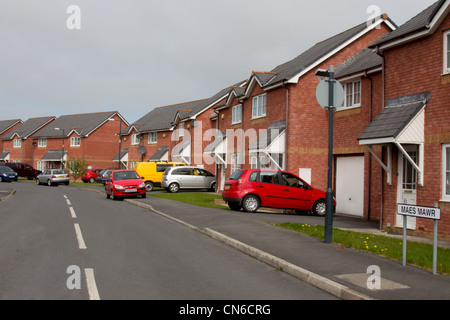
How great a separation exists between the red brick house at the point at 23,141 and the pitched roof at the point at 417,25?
66401 mm

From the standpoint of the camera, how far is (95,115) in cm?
6869

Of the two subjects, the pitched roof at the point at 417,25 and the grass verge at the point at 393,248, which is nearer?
the grass verge at the point at 393,248

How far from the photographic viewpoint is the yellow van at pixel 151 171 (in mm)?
33219

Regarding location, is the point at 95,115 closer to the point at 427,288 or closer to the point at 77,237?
the point at 77,237

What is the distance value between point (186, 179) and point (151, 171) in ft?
12.0

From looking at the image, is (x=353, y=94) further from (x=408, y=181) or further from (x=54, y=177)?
(x=54, y=177)

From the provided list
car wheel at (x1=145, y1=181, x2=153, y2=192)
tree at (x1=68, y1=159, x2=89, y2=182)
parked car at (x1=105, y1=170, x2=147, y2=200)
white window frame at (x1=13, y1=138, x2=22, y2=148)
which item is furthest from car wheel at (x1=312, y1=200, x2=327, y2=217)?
white window frame at (x1=13, y1=138, x2=22, y2=148)

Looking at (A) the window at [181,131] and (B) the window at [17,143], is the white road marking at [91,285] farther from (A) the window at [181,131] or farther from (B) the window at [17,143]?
(B) the window at [17,143]

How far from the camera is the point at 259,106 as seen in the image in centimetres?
2470

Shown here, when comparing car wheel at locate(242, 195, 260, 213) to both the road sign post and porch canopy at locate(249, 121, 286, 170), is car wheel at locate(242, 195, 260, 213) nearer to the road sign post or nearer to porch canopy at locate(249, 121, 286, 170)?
porch canopy at locate(249, 121, 286, 170)

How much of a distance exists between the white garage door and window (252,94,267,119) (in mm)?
5970

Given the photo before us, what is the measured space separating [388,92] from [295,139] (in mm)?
7238

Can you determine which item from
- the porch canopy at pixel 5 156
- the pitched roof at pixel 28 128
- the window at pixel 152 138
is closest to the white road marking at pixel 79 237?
the window at pixel 152 138

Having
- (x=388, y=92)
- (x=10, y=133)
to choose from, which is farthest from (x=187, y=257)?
(x=10, y=133)
